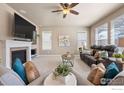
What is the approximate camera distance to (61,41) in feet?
29.1

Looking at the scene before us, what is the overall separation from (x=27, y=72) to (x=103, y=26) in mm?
5653

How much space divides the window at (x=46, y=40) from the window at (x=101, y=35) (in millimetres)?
2414

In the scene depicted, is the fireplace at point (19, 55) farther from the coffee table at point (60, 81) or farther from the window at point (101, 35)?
the coffee table at point (60, 81)

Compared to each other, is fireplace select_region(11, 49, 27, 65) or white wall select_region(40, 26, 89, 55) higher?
white wall select_region(40, 26, 89, 55)

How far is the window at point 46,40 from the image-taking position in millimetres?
8430

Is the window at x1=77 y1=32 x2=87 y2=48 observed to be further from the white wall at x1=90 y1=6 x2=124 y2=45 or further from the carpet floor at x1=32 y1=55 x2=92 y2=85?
the carpet floor at x1=32 y1=55 x2=92 y2=85

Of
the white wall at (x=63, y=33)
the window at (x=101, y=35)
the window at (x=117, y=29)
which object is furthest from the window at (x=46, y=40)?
the window at (x=117, y=29)

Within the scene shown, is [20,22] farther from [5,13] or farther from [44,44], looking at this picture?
[44,44]

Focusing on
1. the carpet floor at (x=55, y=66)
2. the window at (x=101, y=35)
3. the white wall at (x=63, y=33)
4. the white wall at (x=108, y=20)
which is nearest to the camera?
the carpet floor at (x=55, y=66)

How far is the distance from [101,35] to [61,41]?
89.4 inches

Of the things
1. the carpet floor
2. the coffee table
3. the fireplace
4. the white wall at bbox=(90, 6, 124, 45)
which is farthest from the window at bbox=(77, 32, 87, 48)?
the coffee table

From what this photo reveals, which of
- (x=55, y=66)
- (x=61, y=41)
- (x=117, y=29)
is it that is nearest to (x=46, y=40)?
(x=61, y=41)

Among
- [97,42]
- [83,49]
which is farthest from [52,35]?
[97,42]

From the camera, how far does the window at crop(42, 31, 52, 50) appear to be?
8430mm
